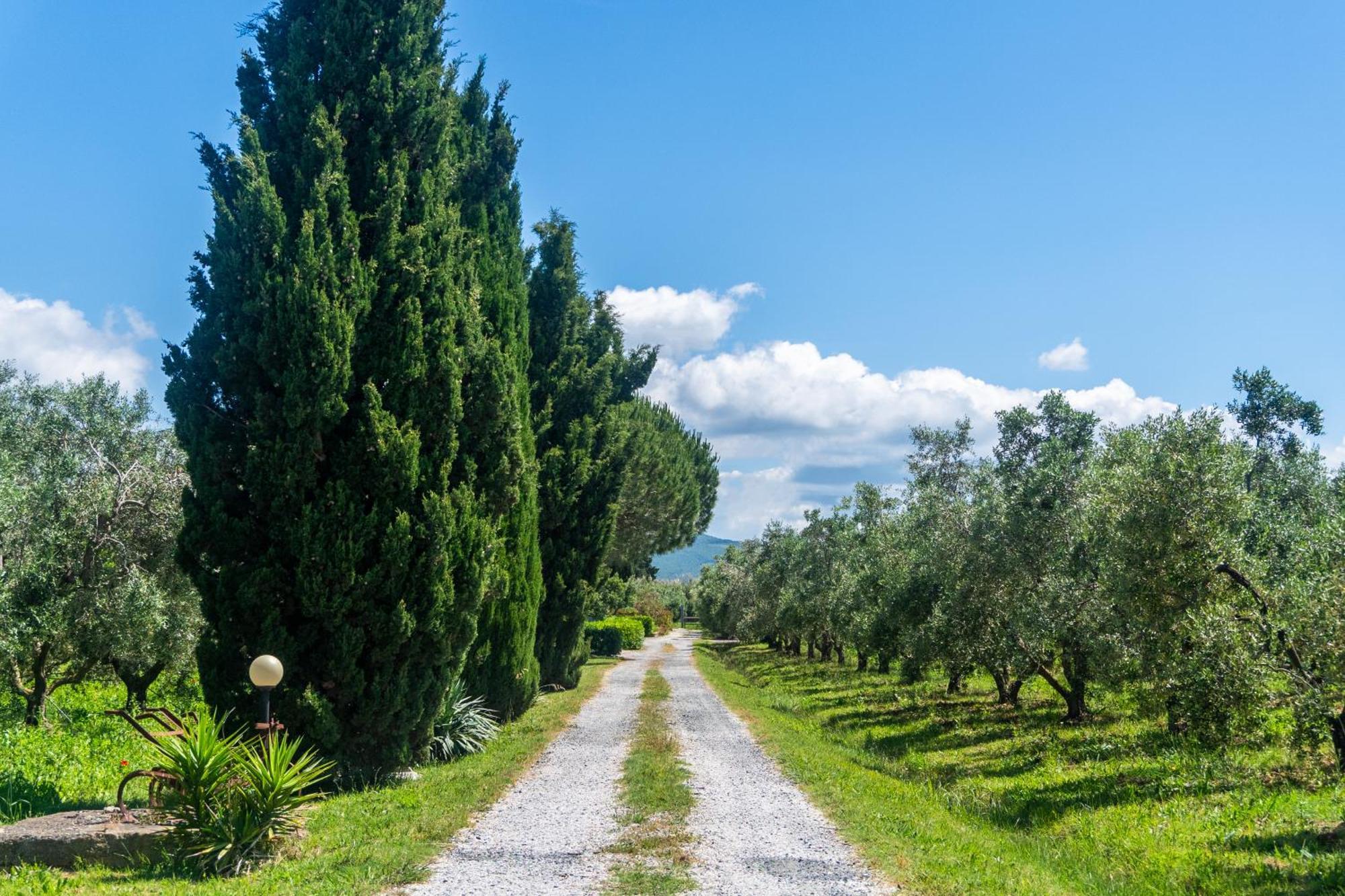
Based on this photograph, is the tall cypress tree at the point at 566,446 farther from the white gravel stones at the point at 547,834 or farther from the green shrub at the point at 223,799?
the green shrub at the point at 223,799

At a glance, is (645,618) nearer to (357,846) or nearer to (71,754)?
(71,754)

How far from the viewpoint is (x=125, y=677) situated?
1877 centimetres

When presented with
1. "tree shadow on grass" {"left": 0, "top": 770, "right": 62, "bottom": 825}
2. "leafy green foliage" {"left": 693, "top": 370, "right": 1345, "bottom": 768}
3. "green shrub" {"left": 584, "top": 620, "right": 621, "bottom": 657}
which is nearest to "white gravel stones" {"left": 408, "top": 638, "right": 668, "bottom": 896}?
"tree shadow on grass" {"left": 0, "top": 770, "right": 62, "bottom": 825}

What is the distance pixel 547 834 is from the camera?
918cm

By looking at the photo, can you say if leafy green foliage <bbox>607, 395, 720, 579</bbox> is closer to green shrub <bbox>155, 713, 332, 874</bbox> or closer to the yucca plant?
the yucca plant

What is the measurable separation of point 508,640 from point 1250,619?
1314 cm

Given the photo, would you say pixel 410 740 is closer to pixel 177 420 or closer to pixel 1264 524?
pixel 177 420

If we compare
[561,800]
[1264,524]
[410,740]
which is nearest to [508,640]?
[410,740]

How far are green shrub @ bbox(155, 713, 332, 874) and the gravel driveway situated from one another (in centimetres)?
157

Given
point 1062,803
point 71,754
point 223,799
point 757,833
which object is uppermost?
point 223,799

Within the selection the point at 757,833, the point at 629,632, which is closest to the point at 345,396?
the point at 757,833

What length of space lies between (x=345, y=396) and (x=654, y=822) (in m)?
6.68

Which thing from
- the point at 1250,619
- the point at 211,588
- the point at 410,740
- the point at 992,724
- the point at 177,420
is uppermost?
the point at 177,420

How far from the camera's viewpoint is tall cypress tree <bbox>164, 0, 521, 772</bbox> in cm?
1104
